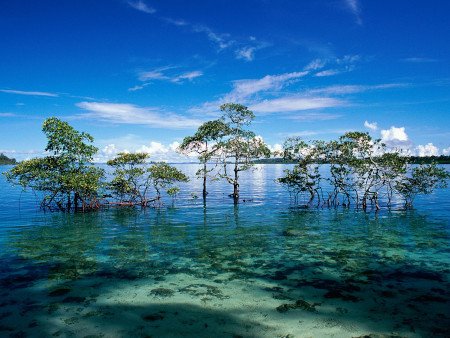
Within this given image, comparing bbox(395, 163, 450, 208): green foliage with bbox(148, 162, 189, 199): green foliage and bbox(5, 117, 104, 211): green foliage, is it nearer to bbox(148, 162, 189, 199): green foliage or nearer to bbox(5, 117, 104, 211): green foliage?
bbox(148, 162, 189, 199): green foliage

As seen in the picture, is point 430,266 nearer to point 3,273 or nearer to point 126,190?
point 3,273

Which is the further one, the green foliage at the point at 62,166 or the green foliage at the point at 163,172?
the green foliage at the point at 163,172

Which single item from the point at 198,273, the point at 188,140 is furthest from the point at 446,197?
the point at 198,273

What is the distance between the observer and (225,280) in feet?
50.6

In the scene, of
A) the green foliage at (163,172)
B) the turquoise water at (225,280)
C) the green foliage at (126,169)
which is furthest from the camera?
the green foliage at (163,172)

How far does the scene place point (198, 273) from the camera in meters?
16.5

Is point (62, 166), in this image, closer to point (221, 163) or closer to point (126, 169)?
point (126, 169)

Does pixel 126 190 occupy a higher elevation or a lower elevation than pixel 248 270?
higher

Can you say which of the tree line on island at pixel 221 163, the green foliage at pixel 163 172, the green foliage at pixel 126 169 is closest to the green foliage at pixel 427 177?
the tree line on island at pixel 221 163

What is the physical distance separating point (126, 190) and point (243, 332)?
35094 millimetres

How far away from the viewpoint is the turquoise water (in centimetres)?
1094

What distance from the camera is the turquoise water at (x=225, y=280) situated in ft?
35.9

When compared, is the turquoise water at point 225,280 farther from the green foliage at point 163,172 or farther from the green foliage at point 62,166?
the green foliage at point 163,172

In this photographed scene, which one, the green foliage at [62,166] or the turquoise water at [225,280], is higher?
the green foliage at [62,166]
